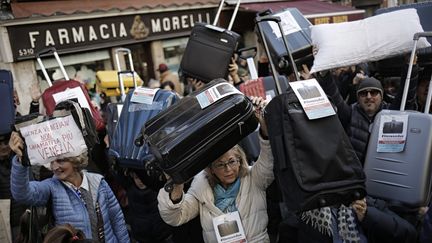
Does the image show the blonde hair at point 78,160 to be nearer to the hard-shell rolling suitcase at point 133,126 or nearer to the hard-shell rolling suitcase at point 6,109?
the hard-shell rolling suitcase at point 133,126

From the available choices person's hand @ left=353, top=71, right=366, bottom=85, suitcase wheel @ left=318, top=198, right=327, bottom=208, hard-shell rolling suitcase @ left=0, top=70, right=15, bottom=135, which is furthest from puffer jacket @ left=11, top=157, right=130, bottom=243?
person's hand @ left=353, top=71, right=366, bottom=85

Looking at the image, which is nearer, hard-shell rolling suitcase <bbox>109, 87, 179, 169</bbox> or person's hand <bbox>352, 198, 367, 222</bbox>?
person's hand <bbox>352, 198, 367, 222</bbox>

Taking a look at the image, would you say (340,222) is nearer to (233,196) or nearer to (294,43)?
(233,196)

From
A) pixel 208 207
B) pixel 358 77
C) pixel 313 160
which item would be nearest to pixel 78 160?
pixel 208 207

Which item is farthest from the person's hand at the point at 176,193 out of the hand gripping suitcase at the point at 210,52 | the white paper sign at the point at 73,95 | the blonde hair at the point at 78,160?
the white paper sign at the point at 73,95

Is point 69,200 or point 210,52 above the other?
point 210,52

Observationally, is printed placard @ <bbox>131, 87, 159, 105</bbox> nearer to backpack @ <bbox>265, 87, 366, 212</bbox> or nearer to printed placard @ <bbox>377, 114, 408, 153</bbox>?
backpack @ <bbox>265, 87, 366, 212</bbox>

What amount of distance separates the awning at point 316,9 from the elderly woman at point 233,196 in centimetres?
805

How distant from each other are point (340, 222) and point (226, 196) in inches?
24.7

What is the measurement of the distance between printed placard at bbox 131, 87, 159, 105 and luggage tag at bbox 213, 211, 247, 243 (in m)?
0.99

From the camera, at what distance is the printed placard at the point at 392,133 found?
83.2 inches

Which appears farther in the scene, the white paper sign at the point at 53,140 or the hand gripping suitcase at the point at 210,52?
the hand gripping suitcase at the point at 210,52

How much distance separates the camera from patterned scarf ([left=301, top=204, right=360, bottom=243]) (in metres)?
1.99

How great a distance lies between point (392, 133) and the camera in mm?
2158
